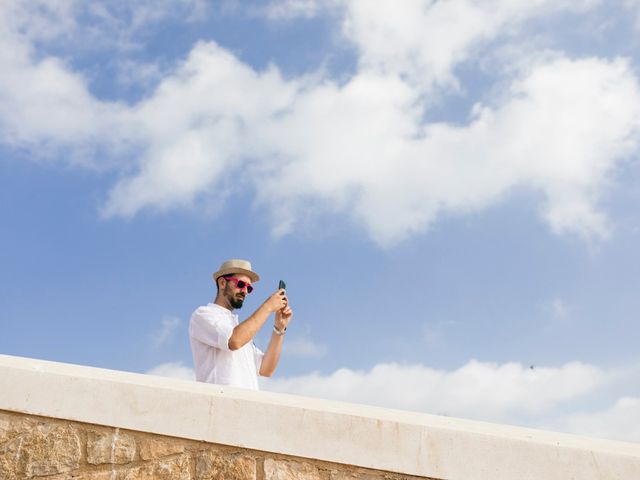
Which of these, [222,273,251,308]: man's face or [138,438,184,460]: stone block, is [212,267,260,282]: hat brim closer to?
[222,273,251,308]: man's face

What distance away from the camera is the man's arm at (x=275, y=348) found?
5.70 metres

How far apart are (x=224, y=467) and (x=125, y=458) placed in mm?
499

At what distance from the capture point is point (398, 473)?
12.6 ft

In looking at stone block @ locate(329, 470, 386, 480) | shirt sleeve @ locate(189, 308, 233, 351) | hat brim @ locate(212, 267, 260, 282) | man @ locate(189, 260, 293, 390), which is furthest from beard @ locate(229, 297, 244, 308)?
stone block @ locate(329, 470, 386, 480)

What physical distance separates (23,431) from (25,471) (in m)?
0.20

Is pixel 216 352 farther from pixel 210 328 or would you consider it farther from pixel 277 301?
pixel 277 301

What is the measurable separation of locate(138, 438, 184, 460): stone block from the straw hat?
1.74 meters

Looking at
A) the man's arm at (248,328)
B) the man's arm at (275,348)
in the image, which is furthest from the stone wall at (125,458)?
the man's arm at (275,348)

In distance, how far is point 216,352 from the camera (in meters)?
5.00

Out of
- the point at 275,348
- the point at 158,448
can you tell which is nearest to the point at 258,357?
the point at 275,348

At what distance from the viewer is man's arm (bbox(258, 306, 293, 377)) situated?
5.70 meters

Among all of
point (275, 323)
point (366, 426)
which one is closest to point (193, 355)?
point (275, 323)

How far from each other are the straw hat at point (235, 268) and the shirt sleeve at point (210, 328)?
48 centimetres

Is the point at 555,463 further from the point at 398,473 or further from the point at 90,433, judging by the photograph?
the point at 90,433
